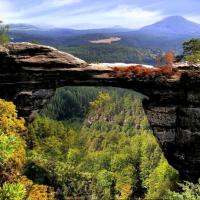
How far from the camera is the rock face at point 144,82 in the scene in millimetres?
46625

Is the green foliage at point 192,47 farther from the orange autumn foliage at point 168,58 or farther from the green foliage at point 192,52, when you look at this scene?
the orange autumn foliage at point 168,58

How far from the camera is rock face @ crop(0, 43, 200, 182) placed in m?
46.6

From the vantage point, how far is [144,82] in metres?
47.3

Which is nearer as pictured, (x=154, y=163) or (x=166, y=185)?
(x=166, y=185)

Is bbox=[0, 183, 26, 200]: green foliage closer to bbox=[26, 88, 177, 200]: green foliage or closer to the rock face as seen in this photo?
the rock face

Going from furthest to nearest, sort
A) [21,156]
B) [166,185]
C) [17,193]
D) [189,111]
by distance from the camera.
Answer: [166,185] → [189,111] → [21,156] → [17,193]

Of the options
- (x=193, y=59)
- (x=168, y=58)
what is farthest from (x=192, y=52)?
(x=168, y=58)

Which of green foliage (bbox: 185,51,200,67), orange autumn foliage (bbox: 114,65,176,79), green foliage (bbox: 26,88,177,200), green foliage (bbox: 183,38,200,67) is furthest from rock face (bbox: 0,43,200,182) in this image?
green foliage (bbox: 26,88,177,200)

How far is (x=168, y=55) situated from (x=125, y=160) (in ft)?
195

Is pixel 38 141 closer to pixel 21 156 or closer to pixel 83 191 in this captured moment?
pixel 83 191

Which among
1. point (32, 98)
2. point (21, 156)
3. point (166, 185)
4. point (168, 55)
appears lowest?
point (166, 185)

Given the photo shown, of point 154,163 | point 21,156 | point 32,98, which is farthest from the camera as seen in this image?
point 154,163

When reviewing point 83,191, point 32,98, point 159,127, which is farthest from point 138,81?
point 83,191

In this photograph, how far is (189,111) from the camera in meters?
46.7
